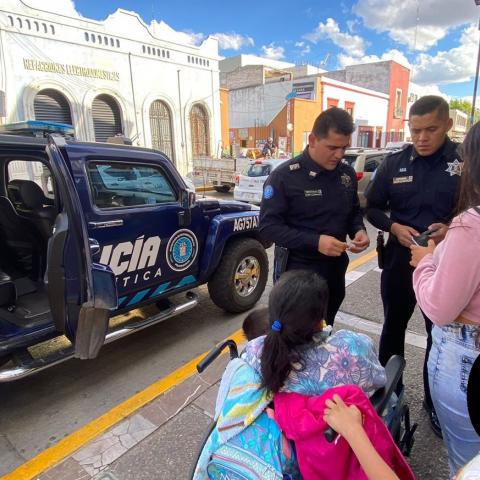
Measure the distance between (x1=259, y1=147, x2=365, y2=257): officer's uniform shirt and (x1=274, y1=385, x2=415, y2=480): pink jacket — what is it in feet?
3.48

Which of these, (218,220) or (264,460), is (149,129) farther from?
(264,460)

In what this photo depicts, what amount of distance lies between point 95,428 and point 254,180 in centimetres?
822

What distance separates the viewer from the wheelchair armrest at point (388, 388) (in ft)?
4.60

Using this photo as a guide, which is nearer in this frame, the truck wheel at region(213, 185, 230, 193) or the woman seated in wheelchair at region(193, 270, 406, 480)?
the woman seated in wheelchair at region(193, 270, 406, 480)

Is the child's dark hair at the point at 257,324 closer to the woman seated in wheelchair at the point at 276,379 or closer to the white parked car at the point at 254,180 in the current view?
the woman seated in wheelchair at the point at 276,379

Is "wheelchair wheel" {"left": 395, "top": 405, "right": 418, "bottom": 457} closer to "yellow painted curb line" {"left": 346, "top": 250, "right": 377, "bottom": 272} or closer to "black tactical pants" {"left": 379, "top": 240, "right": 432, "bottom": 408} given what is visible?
"black tactical pants" {"left": 379, "top": 240, "right": 432, "bottom": 408}

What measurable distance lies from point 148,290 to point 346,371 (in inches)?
82.8

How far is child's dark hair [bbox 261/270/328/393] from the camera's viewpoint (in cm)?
121

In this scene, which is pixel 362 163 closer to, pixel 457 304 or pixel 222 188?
pixel 222 188

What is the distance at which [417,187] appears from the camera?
2131mm

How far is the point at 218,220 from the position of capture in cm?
351

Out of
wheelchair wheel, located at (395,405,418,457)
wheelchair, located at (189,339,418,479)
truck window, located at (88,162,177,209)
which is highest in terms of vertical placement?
truck window, located at (88,162,177,209)

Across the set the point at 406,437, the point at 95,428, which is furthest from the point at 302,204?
the point at 95,428

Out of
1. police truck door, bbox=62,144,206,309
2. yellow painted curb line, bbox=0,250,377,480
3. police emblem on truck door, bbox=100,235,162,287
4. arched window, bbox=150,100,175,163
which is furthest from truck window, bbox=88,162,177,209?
arched window, bbox=150,100,175,163
